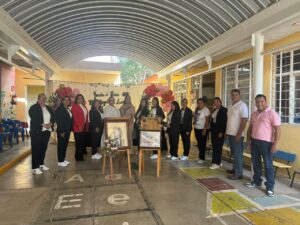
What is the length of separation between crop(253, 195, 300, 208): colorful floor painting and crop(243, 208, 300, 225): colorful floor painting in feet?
0.54

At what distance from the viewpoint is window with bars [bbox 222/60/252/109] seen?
6984mm

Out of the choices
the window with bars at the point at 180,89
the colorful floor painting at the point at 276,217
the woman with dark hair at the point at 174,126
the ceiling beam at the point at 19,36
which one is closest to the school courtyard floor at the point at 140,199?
the colorful floor painting at the point at 276,217

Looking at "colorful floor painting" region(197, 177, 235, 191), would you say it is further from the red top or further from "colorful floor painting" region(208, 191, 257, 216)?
the red top

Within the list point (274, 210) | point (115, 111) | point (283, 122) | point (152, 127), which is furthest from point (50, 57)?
point (274, 210)

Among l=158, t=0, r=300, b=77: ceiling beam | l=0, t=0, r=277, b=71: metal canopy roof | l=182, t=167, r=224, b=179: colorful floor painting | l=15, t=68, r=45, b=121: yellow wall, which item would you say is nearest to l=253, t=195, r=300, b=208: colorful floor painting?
l=182, t=167, r=224, b=179: colorful floor painting

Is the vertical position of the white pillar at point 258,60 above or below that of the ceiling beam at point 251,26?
below

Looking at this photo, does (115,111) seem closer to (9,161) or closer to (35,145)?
(35,145)

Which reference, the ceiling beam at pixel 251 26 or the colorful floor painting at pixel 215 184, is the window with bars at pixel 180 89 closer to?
the ceiling beam at pixel 251 26

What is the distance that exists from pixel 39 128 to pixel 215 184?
142 inches

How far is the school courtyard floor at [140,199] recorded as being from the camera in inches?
129

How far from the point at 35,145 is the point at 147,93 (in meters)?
3.36

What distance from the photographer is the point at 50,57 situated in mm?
8945

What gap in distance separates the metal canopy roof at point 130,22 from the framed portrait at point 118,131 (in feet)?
8.94

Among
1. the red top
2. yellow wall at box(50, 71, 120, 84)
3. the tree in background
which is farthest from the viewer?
the tree in background
